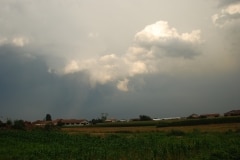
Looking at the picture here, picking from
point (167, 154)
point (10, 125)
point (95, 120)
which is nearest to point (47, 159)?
point (167, 154)

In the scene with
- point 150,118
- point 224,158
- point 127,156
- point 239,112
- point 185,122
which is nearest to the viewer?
point 224,158

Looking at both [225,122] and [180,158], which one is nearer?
[180,158]

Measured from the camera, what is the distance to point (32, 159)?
85.3ft

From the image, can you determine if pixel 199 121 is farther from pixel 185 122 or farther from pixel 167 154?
pixel 167 154

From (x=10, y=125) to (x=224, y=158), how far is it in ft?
259

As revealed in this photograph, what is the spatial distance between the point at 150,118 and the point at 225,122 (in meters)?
63.7

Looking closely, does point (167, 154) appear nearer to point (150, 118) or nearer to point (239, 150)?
point (239, 150)

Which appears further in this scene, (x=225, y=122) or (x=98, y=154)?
(x=225, y=122)

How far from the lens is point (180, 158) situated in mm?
25547

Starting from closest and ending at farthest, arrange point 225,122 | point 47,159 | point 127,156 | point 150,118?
point 47,159 → point 127,156 → point 225,122 → point 150,118

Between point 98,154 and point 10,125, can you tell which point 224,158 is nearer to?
point 98,154

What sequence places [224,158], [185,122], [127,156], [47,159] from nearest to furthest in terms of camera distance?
[224,158] → [47,159] → [127,156] → [185,122]

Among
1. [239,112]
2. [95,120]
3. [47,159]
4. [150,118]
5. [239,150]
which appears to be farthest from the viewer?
[95,120]

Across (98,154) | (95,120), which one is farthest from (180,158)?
(95,120)
